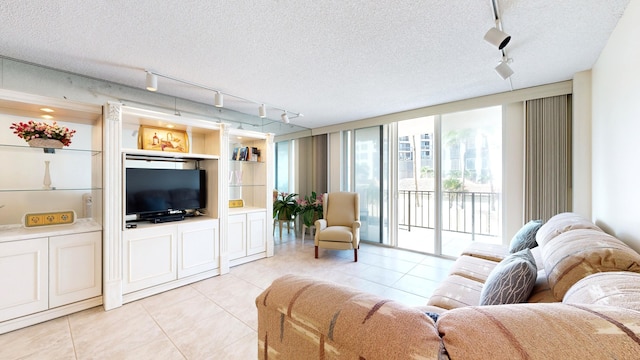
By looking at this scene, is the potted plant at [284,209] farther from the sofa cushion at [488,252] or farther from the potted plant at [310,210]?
the sofa cushion at [488,252]

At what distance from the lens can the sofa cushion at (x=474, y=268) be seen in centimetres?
198

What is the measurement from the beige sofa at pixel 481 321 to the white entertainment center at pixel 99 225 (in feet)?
7.45

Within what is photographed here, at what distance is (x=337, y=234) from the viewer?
3.80m

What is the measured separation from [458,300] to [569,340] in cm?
116

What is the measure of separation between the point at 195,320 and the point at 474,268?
2.50 meters

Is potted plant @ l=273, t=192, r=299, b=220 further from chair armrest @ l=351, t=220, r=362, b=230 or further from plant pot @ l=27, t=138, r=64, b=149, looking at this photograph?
plant pot @ l=27, t=138, r=64, b=149

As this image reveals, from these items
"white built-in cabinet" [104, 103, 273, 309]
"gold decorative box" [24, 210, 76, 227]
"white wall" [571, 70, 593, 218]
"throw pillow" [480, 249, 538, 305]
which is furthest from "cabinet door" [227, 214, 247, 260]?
"white wall" [571, 70, 593, 218]

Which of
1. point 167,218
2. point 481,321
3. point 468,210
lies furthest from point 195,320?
point 468,210

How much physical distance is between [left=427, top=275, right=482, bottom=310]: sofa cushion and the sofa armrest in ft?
3.19

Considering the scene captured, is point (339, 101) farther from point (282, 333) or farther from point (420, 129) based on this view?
point (282, 333)

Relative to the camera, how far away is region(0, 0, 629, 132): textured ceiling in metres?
1.63

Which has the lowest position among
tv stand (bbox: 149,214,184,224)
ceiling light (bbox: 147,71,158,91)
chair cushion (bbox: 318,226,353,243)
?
chair cushion (bbox: 318,226,353,243)

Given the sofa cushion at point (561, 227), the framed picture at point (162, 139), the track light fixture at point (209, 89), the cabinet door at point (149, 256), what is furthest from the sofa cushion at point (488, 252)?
the framed picture at point (162, 139)

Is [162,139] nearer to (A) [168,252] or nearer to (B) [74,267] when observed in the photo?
(A) [168,252]
